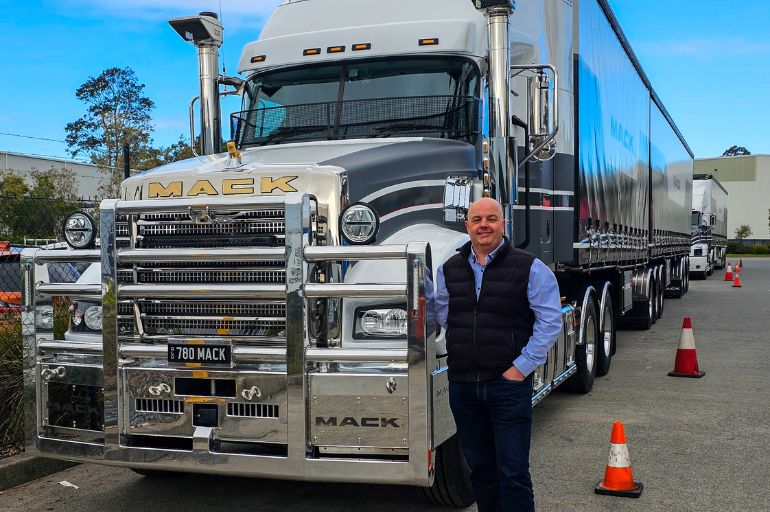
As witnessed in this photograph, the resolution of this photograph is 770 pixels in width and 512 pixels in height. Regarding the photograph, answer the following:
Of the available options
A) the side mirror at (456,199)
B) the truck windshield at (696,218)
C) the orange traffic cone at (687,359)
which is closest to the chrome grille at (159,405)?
the side mirror at (456,199)

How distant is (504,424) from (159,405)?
194 cm

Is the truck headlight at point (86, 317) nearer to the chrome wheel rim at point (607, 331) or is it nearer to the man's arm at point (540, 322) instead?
the man's arm at point (540, 322)

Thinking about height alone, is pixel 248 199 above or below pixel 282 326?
above

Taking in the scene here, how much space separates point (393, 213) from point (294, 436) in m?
1.76

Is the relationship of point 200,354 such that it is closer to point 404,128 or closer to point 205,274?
point 205,274

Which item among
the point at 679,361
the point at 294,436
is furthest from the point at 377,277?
the point at 679,361

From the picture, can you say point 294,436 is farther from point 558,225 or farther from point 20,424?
point 558,225

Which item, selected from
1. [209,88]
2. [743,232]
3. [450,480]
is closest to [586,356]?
[450,480]

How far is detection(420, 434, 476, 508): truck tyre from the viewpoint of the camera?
512 centimetres

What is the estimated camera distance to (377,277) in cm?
478

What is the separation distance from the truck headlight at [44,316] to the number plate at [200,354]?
3.06 feet

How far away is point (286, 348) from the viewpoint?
447 cm

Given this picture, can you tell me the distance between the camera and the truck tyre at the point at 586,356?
354 inches

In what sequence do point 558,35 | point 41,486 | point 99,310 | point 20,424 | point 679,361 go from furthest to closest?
point 679,361 < point 558,35 < point 20,424 < point 41,486 < point 99,310
